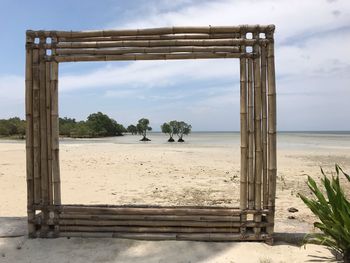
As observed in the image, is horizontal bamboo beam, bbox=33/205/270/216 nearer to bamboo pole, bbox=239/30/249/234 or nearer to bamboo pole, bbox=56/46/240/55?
bamboo pole, bbox=239/30/249/234

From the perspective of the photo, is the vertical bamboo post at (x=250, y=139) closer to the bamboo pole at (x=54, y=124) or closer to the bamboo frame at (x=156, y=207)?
the bamboo frame at (x=156, y=207)

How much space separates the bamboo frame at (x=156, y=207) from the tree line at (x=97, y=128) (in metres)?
39.7

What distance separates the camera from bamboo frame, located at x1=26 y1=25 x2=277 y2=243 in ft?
15.4

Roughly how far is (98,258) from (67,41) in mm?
2592

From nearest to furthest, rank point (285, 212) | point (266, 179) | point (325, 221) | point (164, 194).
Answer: point (325, 221) → point (266, 179) → point (285, 212) → point (164, 194)

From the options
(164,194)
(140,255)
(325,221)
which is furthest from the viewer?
(164,194)

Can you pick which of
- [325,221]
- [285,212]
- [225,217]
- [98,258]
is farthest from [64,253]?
[285,212]

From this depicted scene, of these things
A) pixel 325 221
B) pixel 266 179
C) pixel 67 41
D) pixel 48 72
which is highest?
pixel 67 41

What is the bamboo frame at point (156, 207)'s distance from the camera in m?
4.70

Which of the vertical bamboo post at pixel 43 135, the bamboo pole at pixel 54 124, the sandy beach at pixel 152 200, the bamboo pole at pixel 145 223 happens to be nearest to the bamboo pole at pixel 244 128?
the bamboo pole at pixel 145 223

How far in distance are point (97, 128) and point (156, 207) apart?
61222mm

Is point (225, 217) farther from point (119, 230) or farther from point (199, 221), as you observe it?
point (119, 230)

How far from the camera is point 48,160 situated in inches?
193

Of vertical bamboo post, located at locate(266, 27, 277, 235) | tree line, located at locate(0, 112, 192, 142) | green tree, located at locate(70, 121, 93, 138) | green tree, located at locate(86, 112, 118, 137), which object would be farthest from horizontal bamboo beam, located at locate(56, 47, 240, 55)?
green tree, located at locate(86, 112, 118, 137)
